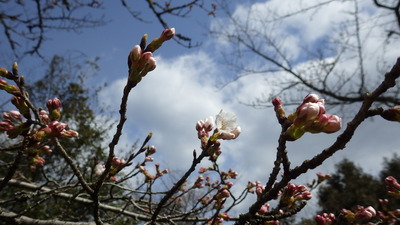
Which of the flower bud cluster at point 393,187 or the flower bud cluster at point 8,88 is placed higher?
the flower bud cluster at point 393,187

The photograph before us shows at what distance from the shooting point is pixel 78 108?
1029 cm

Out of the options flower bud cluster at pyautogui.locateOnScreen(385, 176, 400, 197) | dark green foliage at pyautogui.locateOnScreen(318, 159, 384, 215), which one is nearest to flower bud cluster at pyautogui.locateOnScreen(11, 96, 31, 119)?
flower bud cluster at pyautogui.locateOnScreen(385, 176, 400, 197)

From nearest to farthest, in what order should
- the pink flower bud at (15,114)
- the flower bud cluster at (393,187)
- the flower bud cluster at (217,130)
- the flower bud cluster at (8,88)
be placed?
the flower bud cluster at (8,88), the flower bud cluster at (217,130), the pink flower bud at (15,114), the flower bud cluster at (393,187)

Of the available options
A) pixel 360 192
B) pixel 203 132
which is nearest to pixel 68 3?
pixel 203 132

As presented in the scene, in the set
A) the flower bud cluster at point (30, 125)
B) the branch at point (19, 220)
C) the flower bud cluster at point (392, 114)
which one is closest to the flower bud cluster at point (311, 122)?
the flower bud cluster at point (392, 114)

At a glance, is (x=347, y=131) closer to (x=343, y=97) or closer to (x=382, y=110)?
(x=382, y=110)

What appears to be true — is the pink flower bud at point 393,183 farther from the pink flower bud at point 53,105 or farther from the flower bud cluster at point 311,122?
the pink flower bud at point 53,105

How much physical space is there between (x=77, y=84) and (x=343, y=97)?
9300 millimetres

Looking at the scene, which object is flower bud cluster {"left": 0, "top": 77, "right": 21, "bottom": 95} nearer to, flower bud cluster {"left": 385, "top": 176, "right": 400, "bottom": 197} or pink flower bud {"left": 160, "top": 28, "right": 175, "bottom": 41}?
pink flower bud {"left": 160, "top": 28, "right": 175, "bottom": 41}

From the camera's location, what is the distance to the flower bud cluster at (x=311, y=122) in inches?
31.2

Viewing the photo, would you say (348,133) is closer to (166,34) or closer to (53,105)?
(166,34)

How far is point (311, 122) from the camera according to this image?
0.82m

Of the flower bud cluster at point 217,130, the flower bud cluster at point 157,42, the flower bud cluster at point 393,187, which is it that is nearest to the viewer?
the flower bud cluster at point 157,42

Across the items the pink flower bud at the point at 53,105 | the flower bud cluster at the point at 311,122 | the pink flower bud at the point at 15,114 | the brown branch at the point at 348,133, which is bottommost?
the brown branch at the point at 348,133
